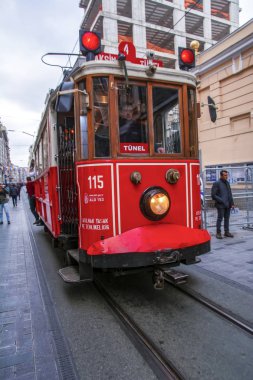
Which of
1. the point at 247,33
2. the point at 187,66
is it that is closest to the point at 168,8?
the point at 247,33

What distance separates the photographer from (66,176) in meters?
A: 5.35

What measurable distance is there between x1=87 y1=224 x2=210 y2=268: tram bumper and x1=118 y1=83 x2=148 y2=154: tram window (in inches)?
43.7

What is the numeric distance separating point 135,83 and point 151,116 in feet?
1.62

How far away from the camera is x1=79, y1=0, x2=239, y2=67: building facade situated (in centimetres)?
2766

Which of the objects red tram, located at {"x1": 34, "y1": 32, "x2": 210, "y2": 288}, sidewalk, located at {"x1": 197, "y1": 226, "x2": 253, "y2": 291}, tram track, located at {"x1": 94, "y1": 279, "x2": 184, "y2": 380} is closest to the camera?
tram track, located at {"x1": 94, "y1": 279, "x2": 184, "y2": 380}

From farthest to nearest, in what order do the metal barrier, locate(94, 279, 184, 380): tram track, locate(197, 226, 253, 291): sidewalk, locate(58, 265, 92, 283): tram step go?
the metal barrier, locate(197, 226, 253, 291): sidewalk, locate(58, 265, 92, 283): tram step, locate(94, 279, 184, 380): tram track

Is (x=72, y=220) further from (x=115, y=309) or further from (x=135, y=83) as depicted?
(x=135, y=83)

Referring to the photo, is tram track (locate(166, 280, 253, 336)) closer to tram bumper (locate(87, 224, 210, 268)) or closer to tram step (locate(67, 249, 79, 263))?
tram bumper (locate(87, 224, 210, 268))

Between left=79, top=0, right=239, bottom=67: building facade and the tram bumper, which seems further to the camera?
left=79, top=0, right=239, bottom=67: building facade

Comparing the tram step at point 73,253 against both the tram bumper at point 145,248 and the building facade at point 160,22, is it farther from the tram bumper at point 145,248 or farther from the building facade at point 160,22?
the building facade at point 160,22

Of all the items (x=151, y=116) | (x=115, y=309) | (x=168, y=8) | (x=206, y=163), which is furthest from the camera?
(x=168, y=8)

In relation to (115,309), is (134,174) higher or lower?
higher

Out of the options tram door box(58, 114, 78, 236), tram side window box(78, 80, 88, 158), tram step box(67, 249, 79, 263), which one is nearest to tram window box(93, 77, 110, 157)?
tram side window box(78, 80, 88, 158)

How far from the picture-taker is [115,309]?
3.87m
